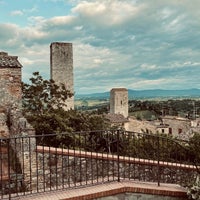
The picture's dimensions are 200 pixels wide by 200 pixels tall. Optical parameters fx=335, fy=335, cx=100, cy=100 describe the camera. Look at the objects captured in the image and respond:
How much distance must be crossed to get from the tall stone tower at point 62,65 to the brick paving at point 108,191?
29037mm

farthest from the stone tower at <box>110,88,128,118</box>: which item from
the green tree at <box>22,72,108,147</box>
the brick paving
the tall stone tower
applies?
the brick paving

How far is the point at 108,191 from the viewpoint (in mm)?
5445

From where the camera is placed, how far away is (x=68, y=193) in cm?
537

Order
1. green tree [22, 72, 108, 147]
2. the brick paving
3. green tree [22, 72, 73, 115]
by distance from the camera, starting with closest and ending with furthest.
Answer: the brick paving
green tree [22, 72, 108, 147]
green tree [22, 72, 73, 115]

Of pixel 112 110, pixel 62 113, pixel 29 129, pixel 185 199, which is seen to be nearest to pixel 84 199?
pixel 185 199

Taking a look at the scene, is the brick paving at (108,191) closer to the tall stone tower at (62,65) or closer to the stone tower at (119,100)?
the tall stone tower at (62,65)

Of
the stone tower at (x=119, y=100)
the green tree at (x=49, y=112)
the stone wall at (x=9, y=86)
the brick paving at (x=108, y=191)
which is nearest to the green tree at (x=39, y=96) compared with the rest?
the green tree at (x=49, y=112)

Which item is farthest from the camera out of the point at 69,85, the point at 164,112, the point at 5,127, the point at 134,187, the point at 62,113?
the point at 164,112

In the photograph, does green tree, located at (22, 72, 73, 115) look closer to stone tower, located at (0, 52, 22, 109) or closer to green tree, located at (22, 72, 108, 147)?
green tree, located at (22, 72, 108, 147)

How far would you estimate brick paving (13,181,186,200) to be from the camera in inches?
206

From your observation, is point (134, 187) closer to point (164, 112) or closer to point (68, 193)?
point (68, 193)

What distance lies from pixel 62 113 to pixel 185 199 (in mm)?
12002

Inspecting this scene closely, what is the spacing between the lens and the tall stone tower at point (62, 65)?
1372 inches

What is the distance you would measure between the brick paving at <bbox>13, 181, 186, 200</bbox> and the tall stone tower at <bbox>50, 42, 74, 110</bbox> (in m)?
29.0
